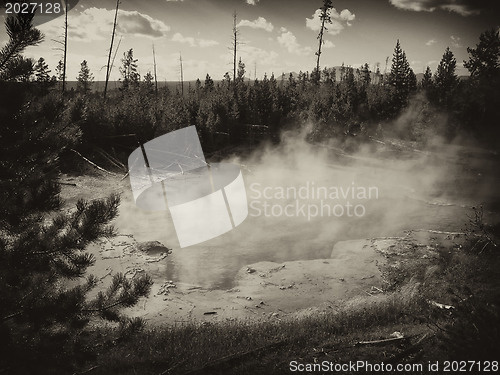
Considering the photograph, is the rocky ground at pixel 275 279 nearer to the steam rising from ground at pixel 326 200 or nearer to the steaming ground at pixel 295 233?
the steaming ground at pixel 295 233

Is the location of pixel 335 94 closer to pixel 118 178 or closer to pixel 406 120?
pixel 406 120

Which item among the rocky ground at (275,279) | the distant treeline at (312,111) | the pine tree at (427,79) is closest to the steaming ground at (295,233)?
the rocky ground at (275,279)

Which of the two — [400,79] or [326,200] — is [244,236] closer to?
[326,200]

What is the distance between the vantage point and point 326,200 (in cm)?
2055

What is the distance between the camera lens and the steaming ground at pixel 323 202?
47.1 ft

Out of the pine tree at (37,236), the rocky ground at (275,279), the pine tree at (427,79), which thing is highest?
the pine tree at (427,79)

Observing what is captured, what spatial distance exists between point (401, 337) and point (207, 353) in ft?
15.7

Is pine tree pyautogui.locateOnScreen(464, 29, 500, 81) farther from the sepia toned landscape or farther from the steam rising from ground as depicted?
the steam rising from ground

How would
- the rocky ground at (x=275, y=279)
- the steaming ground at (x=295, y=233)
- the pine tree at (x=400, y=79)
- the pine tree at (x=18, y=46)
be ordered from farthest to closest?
the pine tree at (x=400, y=79) → the steaming ground at (x=295, y=233) → the rocky ground at (x=275, y=279) → the pine tree at (x=18, y=46)

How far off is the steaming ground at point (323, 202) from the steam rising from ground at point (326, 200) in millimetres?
47

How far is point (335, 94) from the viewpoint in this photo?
38.4 metres

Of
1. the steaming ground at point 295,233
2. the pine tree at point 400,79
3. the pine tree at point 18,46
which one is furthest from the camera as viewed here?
the pine tree at point 400,79

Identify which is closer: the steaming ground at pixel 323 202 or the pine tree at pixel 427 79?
the steaming ground at pixel 323 202

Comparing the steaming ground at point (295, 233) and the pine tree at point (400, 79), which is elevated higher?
the pine tree at point (400, 79)
